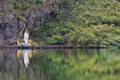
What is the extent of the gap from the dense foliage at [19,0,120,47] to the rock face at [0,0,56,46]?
1.14 m

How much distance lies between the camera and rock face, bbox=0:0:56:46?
41.6 m

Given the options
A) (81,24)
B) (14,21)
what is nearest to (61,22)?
(81,24)

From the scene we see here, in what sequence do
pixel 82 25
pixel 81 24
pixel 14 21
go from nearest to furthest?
pixel 14 21 < pixel 82 25 < pixel 81 24

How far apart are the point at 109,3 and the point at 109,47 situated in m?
8.50

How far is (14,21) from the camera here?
4328 cm

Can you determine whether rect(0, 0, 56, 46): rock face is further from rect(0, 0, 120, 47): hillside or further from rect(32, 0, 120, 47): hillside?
rect(32, 0, 120, 47): hillside

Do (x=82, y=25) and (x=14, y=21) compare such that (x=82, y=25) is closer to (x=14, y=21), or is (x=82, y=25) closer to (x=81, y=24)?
(x=81, y=24)

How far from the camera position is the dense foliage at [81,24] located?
42.4 m

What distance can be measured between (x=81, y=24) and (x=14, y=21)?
841cm

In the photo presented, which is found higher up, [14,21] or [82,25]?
[14,21]

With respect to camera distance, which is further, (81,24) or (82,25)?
(81,24)

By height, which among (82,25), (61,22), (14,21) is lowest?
(82,25)

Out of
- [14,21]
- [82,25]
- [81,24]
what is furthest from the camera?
[81,24]

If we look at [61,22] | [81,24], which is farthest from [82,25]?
[61,22]
